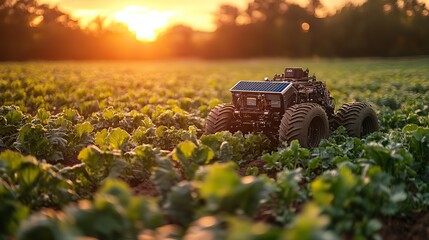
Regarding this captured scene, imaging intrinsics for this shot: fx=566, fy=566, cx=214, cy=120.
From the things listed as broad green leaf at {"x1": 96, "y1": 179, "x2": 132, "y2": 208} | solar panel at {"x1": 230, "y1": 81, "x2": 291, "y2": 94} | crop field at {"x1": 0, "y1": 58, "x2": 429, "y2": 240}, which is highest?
solar panel at {"x1": 230, "y1": 81, "x2": 291, "y2": 94}

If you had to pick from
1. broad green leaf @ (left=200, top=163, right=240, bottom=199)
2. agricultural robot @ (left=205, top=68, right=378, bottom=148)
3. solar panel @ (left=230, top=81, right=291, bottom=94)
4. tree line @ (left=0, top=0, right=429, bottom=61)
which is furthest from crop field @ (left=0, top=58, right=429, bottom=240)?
tree line @ (left=0, top=0, right=429, bottom=61)

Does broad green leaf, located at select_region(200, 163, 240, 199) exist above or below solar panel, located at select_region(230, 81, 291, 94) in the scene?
below

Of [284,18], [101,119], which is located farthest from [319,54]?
[101,119]

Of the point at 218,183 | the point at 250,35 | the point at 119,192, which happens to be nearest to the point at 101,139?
the point at 119,192

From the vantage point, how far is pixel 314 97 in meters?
8.98

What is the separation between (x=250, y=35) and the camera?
82188 mm

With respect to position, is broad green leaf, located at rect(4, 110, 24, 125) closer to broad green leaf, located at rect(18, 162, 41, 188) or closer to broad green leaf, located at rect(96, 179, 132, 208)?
broad green leaf, located at rect(18, 162, 41, 188)

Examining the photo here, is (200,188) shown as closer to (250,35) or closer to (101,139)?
(101,139)

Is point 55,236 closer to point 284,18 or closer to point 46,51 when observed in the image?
point 46,51

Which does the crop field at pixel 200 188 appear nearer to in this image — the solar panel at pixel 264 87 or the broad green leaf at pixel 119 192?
the broad green leaf at pixel 119 192

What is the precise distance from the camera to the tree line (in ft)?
209

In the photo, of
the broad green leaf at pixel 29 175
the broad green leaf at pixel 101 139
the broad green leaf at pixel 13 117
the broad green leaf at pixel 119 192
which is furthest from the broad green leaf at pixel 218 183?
the broad green leaf at pixel 13 117

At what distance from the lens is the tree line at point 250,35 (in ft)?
209

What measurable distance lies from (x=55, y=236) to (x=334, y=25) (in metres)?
76.5
